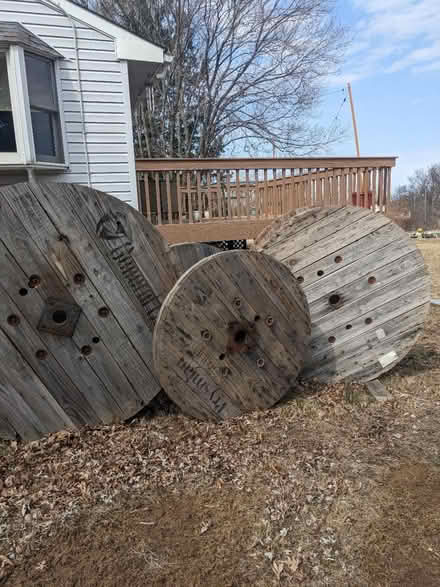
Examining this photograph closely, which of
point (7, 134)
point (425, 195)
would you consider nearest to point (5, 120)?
point (7, 134)

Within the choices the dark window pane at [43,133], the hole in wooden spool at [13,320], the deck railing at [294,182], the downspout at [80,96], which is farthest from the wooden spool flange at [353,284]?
the dark window pane at [43,133]

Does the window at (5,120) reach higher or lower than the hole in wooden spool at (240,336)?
higher

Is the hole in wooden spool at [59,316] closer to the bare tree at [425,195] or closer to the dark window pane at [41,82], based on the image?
the dark window pane at [41,82]

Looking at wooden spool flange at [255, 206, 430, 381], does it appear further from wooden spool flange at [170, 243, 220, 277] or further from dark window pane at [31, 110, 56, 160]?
dark window pane at [31, 110, 56, 160]

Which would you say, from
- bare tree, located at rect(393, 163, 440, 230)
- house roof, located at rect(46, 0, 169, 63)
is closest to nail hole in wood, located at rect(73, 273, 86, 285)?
house roof, located at rect(46, 0, 169, 63)

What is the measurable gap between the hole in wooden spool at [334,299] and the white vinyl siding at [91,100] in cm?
418

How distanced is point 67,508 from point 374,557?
150 centimetres

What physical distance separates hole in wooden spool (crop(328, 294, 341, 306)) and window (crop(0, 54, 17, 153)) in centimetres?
511

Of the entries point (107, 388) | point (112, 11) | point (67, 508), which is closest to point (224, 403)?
point (107, 388)

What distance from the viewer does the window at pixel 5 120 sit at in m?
6.13

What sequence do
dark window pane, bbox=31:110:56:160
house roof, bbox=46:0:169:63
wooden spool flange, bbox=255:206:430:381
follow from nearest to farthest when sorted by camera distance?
1. wooden spool flange, bbox=255:206:430:381
2. dark window pane, bbox=31:110:56:160
3. house roof, bbox=46:0:169:63

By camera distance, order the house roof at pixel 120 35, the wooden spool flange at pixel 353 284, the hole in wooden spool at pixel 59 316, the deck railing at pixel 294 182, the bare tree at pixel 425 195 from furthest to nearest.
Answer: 1. the bare tree at pixel 425 195
2. the deck railing at pixel 294 182
3. the house roof at pixel 120 35
4. the wooden spool flange at pixel 353 284
5. the hole in wooden spool at pixel 59 316

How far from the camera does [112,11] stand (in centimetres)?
1781

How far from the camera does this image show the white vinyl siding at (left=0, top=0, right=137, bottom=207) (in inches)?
251
